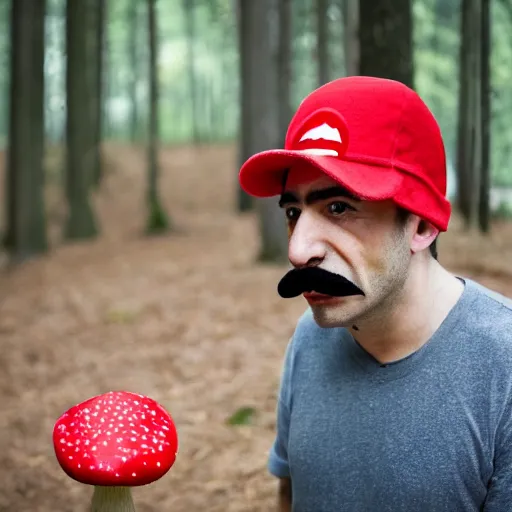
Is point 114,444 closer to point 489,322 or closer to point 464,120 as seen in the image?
point 489,322

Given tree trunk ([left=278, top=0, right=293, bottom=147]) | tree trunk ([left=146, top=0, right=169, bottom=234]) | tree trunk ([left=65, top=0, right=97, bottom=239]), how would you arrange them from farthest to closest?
tree trunk ([left=146, top=0, right=169, bottom=234]), tree trunk ([left=65, top=0, right=97, bottom=239]), tree trunk ([left=278, top=0, right=293, bottom=147])

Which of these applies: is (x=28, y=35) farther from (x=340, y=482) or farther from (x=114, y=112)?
(x=114, y=112)

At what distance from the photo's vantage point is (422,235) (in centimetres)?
204

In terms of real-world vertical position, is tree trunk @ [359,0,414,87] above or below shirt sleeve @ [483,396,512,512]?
above

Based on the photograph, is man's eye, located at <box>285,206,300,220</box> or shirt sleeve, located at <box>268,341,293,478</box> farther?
shirt sleeve, located at <box>268,341,293,478</box>

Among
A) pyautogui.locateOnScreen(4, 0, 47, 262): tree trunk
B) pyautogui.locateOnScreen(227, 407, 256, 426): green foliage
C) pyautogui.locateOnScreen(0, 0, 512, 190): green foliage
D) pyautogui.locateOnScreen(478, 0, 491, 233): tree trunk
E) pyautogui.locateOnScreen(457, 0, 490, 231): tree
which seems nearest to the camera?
pyautogui.locateOnScreen(227, 407, 256, 426): green foliage

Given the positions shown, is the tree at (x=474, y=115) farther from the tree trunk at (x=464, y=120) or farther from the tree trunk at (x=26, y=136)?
the tree trunk at (x=26, y=136)

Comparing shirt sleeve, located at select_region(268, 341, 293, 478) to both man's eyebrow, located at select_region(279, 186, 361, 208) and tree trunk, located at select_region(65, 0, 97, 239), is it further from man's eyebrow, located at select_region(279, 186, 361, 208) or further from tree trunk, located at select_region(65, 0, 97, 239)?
tree trunk, located at select_region(65, 0, 97, 239)

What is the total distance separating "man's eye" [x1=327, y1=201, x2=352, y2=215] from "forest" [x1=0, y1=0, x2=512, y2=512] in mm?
2419

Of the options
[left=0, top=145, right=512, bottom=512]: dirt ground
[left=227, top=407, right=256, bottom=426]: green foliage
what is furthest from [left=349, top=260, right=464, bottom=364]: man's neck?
[left=227, top=407, right=256, bottom=426]: green foliage

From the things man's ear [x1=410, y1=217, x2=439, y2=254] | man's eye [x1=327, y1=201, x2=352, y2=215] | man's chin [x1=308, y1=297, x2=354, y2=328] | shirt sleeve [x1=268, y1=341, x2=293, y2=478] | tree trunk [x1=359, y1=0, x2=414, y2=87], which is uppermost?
tree trunk [x1=359, y1=0, x2=414, y2=87]

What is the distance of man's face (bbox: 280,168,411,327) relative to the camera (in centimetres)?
194

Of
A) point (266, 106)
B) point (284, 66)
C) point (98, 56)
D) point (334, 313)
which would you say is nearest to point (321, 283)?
point (334, 313)

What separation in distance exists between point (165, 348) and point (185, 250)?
286 inches
